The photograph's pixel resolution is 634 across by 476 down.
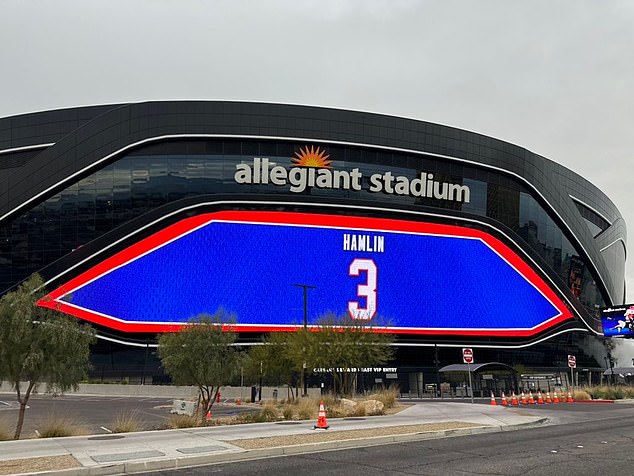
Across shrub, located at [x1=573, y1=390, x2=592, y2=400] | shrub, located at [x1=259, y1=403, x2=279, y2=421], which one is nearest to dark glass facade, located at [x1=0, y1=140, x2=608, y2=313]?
shrub, located at [x1=573, y1=390, x2=592, y2=400]

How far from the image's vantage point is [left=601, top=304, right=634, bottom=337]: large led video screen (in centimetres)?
8525

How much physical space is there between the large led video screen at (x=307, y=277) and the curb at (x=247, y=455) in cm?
4115

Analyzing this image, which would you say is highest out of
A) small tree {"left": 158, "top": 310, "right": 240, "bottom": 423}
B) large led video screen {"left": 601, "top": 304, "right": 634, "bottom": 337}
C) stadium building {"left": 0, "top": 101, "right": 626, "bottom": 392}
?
stadium building {"left": 0, "top": 101, "right": 626, "bottom": 392}

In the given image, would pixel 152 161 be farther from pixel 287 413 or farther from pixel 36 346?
pixel 36 346

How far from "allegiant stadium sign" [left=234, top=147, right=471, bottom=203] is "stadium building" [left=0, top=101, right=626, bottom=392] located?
0.15 m

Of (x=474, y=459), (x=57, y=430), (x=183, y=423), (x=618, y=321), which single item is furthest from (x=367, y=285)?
(x=474, y=459)

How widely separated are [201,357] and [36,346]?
8.38m

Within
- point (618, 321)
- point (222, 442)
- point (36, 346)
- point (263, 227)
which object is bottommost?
point (222, 442)

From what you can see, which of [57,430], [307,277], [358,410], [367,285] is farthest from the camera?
[367,285]

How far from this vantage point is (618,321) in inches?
3410

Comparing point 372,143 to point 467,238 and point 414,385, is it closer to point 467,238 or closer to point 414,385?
point 467,238

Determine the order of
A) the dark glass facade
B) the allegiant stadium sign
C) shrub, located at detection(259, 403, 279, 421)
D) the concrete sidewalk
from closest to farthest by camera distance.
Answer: the concrete sidewalk → shrub, located at detection(259, 403, 279, 421) → the dark glass facade → the allegiant stadium sign

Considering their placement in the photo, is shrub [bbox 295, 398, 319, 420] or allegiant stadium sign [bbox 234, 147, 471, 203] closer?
shrub [bbox 295, 398, 319, 420]

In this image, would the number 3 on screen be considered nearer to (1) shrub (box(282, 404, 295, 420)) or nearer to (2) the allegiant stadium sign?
(2) the allegiant stadium sign
